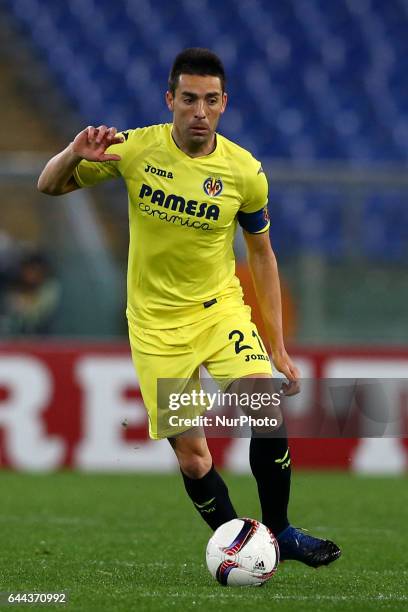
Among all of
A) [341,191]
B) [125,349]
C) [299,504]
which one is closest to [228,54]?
[341,191]

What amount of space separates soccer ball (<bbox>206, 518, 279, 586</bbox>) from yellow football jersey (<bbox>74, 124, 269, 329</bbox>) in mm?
939

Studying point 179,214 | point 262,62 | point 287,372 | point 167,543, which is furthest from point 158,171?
point 262,62

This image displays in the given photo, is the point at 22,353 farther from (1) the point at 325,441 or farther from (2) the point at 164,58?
(2) the point at 164,58

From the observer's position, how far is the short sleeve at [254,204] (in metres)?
5.47

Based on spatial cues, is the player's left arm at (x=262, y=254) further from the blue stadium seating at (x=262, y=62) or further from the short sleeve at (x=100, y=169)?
the blue stadium seating at (x=262, y=62)

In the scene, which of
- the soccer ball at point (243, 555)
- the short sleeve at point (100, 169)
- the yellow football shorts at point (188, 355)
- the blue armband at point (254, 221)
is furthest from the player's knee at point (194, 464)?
the short sleeve at point (100, 169)

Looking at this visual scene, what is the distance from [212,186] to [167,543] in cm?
227

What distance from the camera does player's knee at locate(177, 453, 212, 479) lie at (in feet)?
18.0

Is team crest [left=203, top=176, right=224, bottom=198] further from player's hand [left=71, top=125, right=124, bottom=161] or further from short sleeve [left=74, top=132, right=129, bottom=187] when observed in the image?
player's hand [left=71, top=125, right=124, bottom=161]

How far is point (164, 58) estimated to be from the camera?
14695 mm

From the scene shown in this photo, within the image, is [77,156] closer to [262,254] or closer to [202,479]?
[262,254]

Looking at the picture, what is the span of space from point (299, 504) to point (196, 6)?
315 inches

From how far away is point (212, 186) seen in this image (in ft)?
17.7

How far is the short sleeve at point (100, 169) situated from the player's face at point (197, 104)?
0.27 meters
